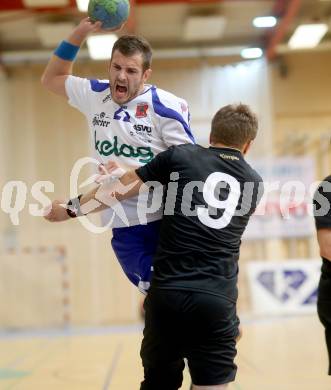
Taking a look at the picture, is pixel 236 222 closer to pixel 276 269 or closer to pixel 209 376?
pixel 209 376

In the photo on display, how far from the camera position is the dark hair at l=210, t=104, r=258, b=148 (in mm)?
3607

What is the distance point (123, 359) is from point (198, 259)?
4.84 m

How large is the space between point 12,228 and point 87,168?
2.04m

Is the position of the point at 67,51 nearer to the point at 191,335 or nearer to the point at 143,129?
the point at 143,129

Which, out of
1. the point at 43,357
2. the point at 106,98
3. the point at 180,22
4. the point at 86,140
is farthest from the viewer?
the point at 86,140

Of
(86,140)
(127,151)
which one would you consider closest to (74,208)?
(127,151)

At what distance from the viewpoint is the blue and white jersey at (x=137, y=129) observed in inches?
150

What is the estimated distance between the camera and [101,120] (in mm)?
3996

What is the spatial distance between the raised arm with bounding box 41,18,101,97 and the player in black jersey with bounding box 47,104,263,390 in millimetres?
1014

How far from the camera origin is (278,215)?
13.4 m

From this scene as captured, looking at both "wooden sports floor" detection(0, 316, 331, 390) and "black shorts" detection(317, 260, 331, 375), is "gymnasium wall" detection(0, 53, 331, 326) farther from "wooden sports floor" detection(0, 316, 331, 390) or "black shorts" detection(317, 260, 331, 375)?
"black shorts" detection(317, 260, 331, 375)

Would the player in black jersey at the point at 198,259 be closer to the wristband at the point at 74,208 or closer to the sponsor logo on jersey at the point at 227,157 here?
the sponsor logo on jersey at the point at 227,157

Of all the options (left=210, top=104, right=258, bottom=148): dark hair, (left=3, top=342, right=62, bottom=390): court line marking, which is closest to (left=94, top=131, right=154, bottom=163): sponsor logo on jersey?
(left=210, top=104, right=258, bottom=148): dark hair

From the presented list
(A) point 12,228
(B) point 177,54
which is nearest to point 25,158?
(A) point 12,228
